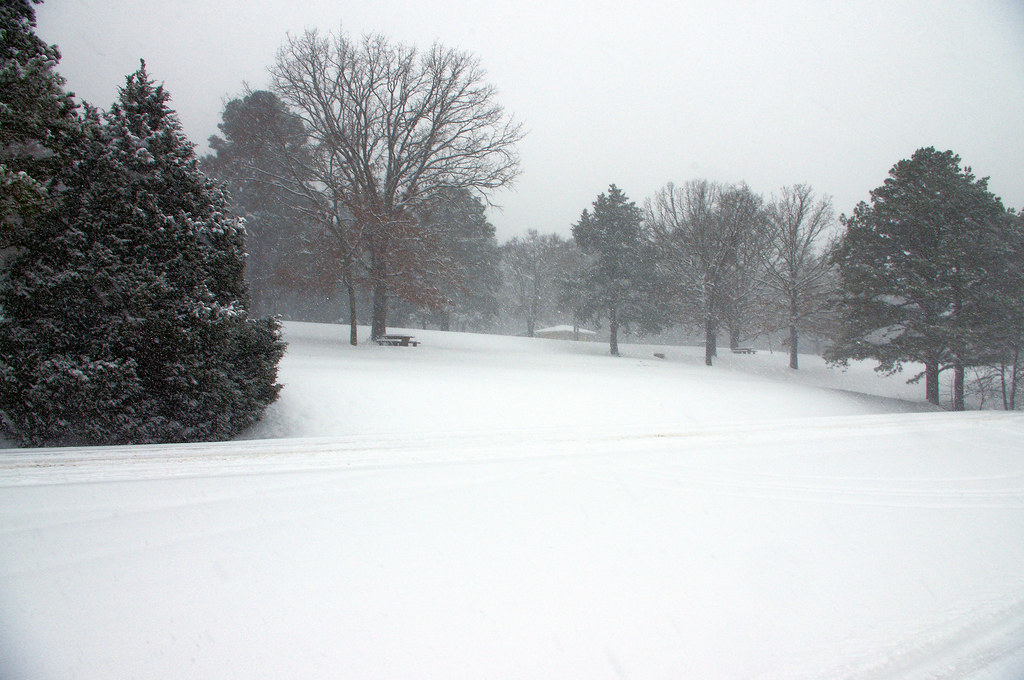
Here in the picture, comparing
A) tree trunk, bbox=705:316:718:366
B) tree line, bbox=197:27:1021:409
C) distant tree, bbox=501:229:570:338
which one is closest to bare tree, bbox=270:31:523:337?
tree line, bbox=197:27:1021:409

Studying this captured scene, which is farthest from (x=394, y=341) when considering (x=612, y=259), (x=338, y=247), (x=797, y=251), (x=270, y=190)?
(x=797, y=251)

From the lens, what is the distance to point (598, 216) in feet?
87.0

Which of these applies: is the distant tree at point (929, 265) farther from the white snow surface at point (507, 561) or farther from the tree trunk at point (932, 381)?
the white snow surface at point (507, 561)

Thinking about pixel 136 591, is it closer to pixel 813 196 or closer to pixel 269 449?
pixel 269 449

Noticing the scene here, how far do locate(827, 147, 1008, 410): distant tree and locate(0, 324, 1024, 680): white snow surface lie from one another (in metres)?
14.3

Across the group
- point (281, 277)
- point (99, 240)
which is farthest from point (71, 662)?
point (281, 277)

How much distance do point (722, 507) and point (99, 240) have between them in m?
8.21

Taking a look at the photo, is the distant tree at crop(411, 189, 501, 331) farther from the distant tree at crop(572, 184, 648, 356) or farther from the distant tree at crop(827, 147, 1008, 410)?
the distant tree at crop(827, 147, 1008, 410)

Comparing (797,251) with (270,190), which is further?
(797,251)

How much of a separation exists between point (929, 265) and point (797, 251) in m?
10.7

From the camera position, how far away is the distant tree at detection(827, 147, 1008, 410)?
17312 millimetres

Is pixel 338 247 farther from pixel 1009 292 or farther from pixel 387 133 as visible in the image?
pixel 1009 292

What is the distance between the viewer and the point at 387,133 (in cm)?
2173

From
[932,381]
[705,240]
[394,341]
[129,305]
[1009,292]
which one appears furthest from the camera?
[705,240]
